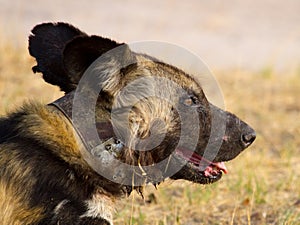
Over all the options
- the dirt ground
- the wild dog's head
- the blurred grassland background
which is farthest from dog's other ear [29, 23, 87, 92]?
the dirt ground

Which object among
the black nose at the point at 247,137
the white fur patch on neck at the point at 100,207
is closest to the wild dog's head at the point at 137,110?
the black nose at the point at 247,137

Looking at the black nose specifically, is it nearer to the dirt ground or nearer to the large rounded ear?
the large rounded ear

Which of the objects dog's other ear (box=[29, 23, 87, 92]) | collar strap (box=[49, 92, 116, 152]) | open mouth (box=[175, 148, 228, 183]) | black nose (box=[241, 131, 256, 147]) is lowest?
open mouth (box=[175, 148, 228, 183])

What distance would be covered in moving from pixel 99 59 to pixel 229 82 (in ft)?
20.7

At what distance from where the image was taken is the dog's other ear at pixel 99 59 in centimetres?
389

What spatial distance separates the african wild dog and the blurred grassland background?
1.11 ft

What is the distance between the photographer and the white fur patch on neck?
13.1 feet

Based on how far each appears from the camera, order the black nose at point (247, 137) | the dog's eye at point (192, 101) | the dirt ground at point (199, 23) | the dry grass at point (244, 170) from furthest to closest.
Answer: the dirt ground at point (199, 23) → the dry grass at point (244, 170) → the black nose at point (247, 137) → the dog's eye at point (192, 101)

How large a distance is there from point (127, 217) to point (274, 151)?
285 centimetres

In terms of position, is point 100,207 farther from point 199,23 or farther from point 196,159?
point 199,23

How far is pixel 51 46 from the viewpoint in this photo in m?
4.50

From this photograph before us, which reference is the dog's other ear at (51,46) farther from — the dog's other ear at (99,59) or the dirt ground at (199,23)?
the dirt ground at (199,23)

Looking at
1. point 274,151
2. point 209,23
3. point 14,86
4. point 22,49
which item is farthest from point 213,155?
point 209,23

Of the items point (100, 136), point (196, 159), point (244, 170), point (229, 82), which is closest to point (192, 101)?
point (196, 159)
